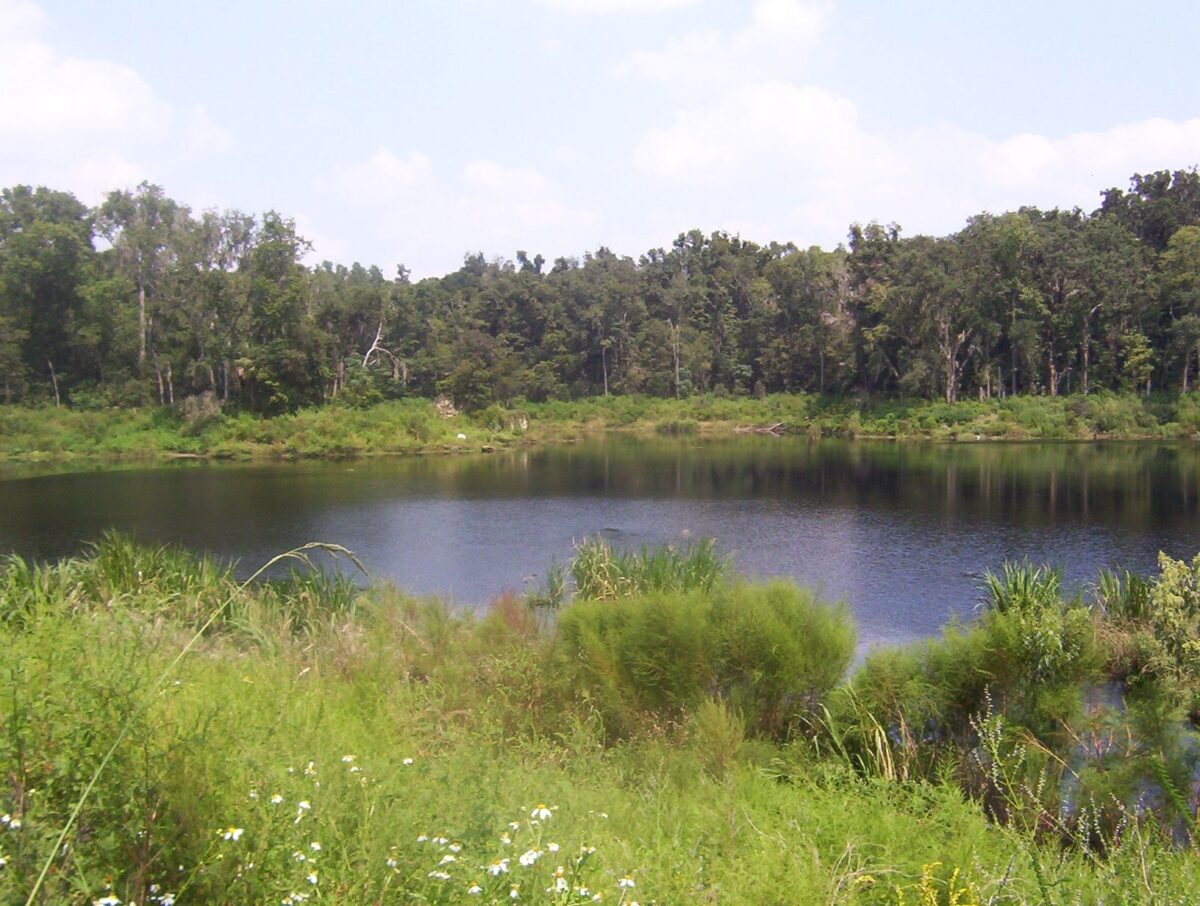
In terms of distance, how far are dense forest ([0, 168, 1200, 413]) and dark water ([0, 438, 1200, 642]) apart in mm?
12474

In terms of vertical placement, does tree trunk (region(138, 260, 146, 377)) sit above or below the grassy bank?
above

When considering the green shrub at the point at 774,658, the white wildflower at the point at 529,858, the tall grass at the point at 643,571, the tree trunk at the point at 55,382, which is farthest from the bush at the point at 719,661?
the tree trunk at the point at 55,382

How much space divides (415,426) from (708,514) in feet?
93.1

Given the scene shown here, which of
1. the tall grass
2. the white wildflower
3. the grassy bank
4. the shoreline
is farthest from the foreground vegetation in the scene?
the grassy bank

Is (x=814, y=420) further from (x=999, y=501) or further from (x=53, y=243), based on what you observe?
(x=53, y=243)

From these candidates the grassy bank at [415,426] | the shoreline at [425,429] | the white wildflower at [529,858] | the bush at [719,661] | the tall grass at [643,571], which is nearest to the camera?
the white wildflower at [529,858]

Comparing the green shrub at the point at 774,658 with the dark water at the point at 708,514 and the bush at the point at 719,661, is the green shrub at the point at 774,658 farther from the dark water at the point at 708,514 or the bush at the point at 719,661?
the dark water at the point at 708,514

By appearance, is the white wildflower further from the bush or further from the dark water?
the dark water

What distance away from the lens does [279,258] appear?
52.8 meters

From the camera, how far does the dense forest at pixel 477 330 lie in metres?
52.0

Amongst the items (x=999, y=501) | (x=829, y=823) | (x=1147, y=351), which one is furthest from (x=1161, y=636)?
(x=1147, y=351)

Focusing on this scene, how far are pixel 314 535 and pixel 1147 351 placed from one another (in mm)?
45811

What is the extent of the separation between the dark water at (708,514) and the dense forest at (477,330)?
40.9ft

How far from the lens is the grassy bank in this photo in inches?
1848
